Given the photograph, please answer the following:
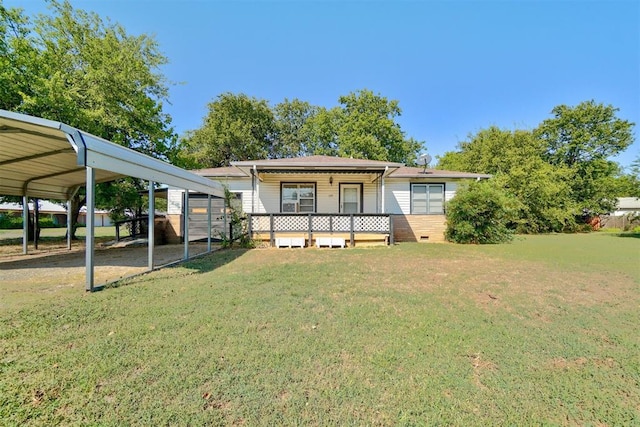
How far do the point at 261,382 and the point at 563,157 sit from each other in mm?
32243

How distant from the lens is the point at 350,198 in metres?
13.1

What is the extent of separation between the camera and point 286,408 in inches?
79.0

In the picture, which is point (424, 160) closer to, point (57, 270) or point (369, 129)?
point (57, 270)

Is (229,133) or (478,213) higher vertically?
(229,133)

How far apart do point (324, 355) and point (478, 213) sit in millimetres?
A: 11369

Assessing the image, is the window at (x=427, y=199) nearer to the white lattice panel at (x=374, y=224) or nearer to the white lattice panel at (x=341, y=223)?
the white lattice panel at (x=374, y=224)

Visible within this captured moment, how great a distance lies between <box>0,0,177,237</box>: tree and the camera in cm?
1101

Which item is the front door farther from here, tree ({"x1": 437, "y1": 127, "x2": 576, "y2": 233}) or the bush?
tree ({"x1": 437, "y1": 127, "x2": 576, "y2": 233})

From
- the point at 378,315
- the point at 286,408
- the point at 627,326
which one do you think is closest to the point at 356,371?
the point at 286,408

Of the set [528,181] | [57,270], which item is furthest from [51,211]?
[528,181]

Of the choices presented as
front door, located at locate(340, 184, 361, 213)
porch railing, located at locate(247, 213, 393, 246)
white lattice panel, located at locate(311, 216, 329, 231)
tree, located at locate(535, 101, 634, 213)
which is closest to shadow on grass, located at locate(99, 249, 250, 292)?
porch railing, located at locate(247, 213, 393, 246)

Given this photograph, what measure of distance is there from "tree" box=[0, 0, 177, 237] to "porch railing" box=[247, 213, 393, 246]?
27.7 ft

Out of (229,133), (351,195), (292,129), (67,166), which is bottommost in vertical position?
(351,195)

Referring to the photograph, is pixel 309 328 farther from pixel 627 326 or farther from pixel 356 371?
pixel 627 326
